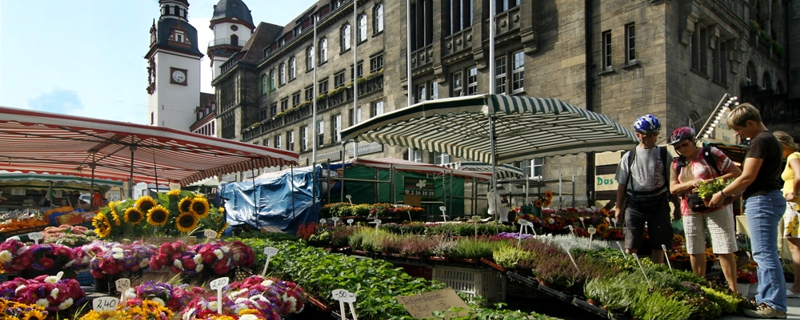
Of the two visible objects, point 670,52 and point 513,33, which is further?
point 513,33

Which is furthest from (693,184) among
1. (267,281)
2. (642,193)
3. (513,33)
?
(513,33)

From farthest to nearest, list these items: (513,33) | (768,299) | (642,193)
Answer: (513,33) < (642,193) < (768,299)

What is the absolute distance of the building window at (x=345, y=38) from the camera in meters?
37.0

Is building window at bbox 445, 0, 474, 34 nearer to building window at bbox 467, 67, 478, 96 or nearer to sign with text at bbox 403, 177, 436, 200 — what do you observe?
building window at bbox 467, 67, 478, 96

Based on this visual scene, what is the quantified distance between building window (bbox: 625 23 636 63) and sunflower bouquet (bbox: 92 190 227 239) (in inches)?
622

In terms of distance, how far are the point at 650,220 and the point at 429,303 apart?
2.88 m

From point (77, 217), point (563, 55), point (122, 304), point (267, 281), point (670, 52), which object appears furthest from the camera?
point (563, 55)

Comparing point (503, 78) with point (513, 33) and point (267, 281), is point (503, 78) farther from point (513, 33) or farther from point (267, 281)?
point (267, 281)

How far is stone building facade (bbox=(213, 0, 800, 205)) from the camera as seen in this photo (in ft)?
60.2

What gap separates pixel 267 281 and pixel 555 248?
2920 mm

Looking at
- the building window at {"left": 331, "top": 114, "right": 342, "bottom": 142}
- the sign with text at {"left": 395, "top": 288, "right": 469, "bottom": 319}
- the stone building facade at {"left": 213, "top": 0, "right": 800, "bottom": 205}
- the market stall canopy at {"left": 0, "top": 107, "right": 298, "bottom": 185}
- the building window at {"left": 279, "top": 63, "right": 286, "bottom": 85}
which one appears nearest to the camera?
the sign with text at {"left": 395, "top": 288, "right": 469, "bottom": 319}

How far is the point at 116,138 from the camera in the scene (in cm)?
929

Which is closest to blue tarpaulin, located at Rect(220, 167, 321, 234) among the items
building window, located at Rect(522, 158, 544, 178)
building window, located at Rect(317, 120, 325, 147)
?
building window, located at Rect(522, 158, 544, 178)

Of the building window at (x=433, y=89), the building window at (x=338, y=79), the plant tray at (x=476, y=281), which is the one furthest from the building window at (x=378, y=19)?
the plant tray at (x=476, y=281)
